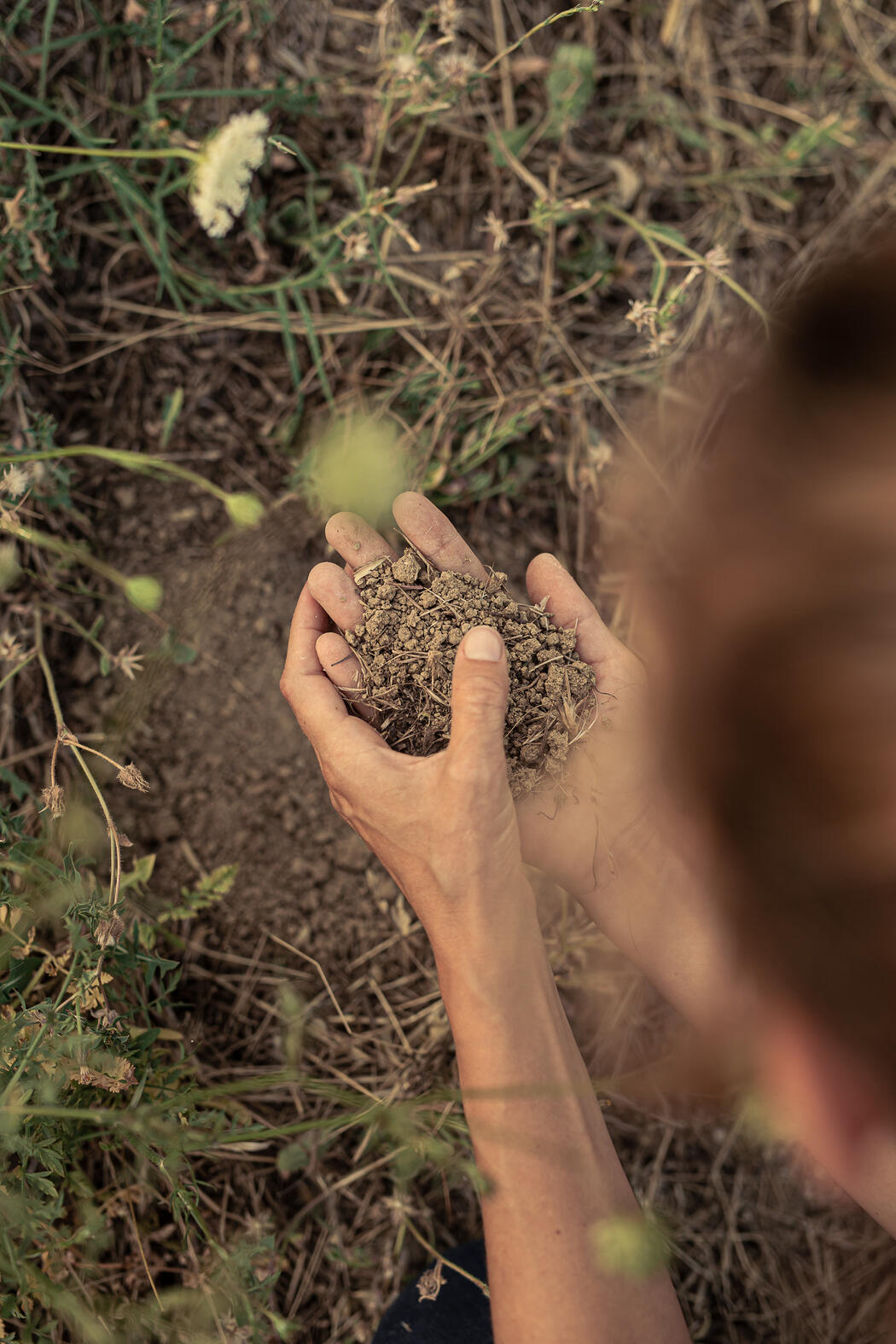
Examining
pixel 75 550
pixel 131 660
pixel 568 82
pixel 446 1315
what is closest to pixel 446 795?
pixel 131 660

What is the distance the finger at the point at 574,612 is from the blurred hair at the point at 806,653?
0.24m

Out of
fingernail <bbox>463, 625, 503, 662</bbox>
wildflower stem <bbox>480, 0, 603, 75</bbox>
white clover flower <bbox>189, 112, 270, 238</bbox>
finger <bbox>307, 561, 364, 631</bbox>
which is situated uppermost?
wildflower stem <bbox>480, 0, 603, 75</bbox>

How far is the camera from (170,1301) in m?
1.49

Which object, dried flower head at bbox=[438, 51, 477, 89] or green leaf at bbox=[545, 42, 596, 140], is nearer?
dried flower head at bbox=[438, 51, 477, 89]

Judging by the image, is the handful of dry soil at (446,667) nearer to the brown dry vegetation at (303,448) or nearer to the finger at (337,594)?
the finger at (337,594)

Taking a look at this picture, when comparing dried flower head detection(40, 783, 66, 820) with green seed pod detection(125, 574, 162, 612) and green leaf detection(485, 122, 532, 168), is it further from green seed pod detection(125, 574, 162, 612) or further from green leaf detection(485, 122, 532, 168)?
green leaf detection(485, 122, 532, 168)

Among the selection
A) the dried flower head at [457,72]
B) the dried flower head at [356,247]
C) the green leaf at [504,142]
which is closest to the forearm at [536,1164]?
the dried flower head at [356,247]

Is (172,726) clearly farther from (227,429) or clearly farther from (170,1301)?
(170,1301)

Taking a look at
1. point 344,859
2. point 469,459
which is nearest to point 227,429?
point 469,459

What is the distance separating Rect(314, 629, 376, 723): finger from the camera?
1.51 m

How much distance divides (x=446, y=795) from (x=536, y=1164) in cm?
56

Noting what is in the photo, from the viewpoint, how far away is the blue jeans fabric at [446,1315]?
157cm

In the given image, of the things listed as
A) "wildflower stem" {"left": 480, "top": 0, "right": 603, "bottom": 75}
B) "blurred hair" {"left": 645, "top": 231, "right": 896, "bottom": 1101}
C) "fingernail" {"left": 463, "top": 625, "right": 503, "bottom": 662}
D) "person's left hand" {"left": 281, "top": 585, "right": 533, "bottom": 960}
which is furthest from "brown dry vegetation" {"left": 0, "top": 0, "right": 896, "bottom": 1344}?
"fingernail" {"left": 463, "top": 625, "right": 503, "bottom": 662}

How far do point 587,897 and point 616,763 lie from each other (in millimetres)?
310
